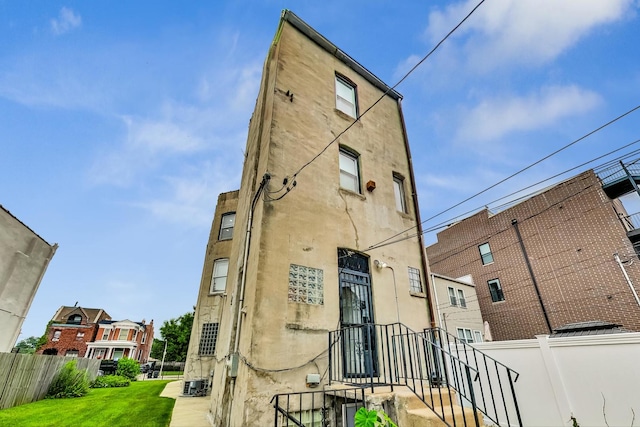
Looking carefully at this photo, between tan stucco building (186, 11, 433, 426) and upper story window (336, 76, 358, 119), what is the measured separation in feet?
0.16

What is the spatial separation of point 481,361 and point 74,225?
32564 mm

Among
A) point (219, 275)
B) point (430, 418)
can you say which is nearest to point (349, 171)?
point (430, 418)

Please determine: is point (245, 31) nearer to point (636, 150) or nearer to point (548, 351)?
point (636, 150)

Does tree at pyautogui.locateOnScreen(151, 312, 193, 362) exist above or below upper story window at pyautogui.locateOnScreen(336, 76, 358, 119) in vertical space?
below

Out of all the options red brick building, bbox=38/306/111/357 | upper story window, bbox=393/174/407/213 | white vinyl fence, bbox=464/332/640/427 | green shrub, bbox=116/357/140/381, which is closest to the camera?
white vinyl fence, bbox=464/332/640/427

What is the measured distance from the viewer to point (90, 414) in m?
7.41

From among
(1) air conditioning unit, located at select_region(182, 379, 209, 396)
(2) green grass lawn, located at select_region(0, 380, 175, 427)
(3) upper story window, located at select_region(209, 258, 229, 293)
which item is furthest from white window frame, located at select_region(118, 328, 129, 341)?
(1) air conditioning unit, located at select_region(182, 379, 209, 396)

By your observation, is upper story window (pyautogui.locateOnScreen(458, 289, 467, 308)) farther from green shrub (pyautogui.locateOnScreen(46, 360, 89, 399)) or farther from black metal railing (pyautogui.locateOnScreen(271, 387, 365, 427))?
green shrub (pyautogui.locateOnScreen(46, 360, 89, 399))

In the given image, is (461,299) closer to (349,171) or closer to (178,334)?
(349,171)

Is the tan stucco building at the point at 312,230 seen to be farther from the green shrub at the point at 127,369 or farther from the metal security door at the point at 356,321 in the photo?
the green shrub at the point at 127,369

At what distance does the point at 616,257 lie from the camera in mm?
15211

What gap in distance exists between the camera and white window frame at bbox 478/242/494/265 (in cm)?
2147

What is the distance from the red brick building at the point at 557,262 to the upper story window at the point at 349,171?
13.6m

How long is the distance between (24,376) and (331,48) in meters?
15.4
